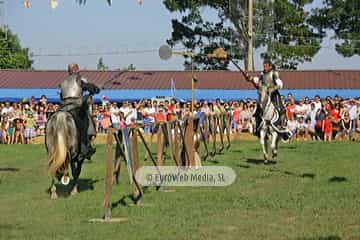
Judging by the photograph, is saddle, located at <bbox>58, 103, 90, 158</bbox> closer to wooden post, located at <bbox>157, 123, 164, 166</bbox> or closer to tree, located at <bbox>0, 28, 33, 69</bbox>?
wooden post, located at <bbox>157, 123, 164, 166</bbox>

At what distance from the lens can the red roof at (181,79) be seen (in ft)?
139

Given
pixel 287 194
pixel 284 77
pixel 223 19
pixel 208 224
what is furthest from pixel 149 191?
pixel 223 19

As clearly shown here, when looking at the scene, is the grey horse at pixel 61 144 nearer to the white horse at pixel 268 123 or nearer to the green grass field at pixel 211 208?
the green grass field at pixel 211 208

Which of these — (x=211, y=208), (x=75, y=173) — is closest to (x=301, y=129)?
(x=75, y=173)

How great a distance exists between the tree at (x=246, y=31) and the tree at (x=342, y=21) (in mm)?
1157

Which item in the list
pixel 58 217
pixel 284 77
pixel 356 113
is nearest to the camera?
pixel 58 217

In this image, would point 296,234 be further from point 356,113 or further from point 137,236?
point 356,113

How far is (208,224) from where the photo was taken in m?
9.23

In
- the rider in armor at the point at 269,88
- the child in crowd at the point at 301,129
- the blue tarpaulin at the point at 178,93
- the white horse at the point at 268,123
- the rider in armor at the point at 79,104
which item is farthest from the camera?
the blue tarpaulin at the point at 178,93

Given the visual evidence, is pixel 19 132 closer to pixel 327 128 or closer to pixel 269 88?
pixel 327 128

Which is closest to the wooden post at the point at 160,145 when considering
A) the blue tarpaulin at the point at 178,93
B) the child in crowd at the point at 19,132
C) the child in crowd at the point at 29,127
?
the child in crowd at the point at 29,127

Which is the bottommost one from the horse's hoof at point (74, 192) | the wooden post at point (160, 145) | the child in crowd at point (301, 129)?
the child in crowd at point (301, 129)

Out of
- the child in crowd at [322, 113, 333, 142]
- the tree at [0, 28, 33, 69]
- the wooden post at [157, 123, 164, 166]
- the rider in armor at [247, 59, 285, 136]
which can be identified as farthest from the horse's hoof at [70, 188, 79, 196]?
the tree at [0, 28, 33, 69]

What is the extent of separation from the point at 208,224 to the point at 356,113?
20405mm
